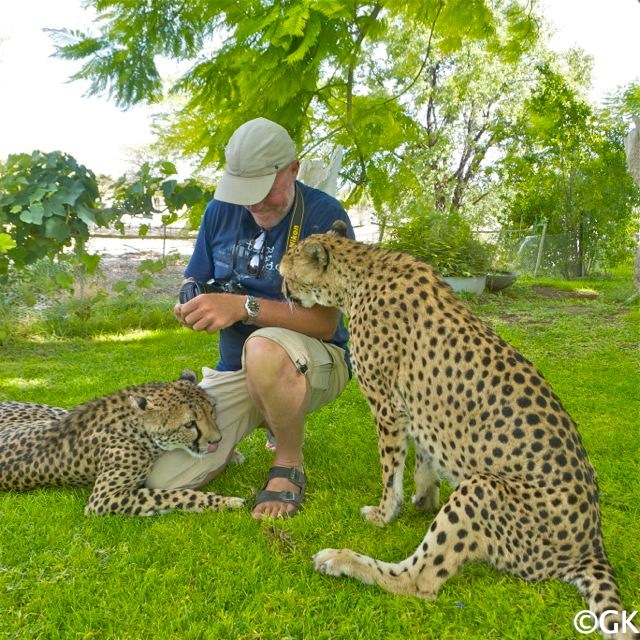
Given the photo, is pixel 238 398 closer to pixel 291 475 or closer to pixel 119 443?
pixel 291 475

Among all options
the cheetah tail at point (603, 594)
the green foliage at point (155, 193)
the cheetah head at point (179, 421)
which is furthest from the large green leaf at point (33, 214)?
the cheetah tail at point (603, 594)

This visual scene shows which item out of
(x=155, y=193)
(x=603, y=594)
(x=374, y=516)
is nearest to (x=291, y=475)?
(x=374, y=516)

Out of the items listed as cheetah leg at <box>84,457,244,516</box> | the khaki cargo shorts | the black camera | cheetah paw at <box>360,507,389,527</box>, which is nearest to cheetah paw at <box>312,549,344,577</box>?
cheetah paw at <box>360,507,389,527</box>

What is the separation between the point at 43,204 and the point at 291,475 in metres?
4.42

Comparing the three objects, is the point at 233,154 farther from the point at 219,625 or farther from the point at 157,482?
the point at 219,625

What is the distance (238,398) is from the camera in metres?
3.49

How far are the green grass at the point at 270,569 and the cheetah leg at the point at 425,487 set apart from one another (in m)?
0.07

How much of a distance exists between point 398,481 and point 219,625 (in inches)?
42.0

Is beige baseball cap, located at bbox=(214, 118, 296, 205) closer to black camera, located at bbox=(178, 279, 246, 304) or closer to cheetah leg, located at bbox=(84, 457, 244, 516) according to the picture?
black camera, located at bbox=(178, 279, 246, 304)

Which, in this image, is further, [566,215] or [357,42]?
[566,215]

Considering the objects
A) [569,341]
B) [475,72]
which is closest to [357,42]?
[569,341]

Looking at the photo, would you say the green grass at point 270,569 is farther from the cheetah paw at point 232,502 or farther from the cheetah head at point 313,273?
the cheetah head at point 313,273

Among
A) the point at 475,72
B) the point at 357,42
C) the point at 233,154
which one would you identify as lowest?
the point at 233,154

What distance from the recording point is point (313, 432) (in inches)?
167
